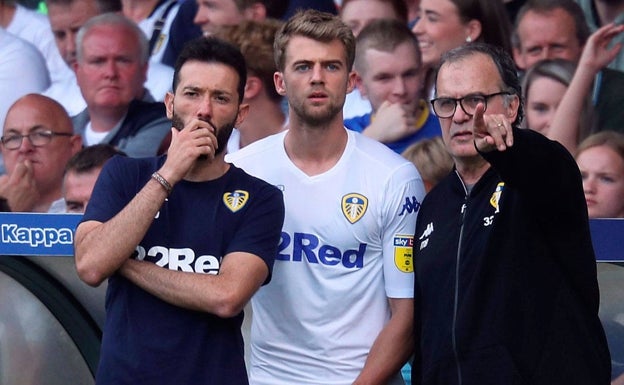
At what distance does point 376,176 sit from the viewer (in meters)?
4.00

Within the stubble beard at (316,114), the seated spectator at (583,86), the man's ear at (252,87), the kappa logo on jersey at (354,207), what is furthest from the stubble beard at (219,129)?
the seated spectator at (583,86)

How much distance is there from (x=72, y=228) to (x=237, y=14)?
116cm

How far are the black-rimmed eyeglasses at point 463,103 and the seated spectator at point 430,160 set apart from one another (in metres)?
1.13

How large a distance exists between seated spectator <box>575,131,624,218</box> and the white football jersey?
1.33 meters

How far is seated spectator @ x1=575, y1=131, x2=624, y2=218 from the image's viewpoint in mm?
5078

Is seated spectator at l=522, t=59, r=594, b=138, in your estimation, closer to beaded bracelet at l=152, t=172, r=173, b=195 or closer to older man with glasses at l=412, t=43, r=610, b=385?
older man with glasses at l=412, t=43, r=610, b=385

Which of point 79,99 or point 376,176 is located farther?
point 79,99

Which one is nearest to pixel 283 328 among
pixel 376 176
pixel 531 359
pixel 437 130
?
pixel 376 176

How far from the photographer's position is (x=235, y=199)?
3.71m

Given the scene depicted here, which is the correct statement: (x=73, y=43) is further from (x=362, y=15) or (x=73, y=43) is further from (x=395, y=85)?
(x=395, y=85)

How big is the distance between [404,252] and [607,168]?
147 centimetres

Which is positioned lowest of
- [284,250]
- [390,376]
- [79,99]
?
[390,376]

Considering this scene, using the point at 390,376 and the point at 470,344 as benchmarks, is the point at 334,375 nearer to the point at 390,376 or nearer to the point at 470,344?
the point at 390,376

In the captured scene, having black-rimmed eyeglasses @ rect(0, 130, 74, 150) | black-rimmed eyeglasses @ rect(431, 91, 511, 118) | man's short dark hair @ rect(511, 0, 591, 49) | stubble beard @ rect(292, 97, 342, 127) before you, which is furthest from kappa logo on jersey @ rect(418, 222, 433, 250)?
black-rimmed eyeglasses @ rect(0, 130, 74, 150)
